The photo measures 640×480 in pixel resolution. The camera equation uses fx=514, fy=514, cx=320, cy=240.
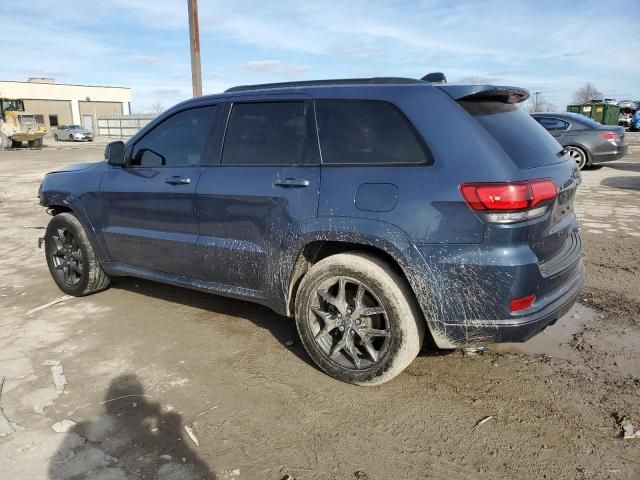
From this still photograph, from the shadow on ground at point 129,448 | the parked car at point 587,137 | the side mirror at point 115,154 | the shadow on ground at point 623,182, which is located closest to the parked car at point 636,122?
the parked car at point 587,137

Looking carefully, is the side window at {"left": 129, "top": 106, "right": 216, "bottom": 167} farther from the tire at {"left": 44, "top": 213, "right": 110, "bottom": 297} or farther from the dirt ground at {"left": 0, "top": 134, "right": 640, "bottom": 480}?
the dirt ground at {"left": 0, "top": 134, "right": 640, "bottom": 480}

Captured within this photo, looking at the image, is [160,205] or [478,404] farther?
[160,205]

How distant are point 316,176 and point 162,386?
1668 mm

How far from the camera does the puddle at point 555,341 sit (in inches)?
146

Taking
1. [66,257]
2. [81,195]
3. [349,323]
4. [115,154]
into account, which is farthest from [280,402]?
[66,257]

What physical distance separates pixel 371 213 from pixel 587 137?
488 inches

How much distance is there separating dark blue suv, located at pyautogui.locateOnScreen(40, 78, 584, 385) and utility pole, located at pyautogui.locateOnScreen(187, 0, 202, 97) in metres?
5.52

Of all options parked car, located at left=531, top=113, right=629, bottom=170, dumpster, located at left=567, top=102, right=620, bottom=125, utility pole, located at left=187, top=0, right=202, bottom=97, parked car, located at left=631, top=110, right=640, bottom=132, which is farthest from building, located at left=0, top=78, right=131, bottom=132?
parked car, located at left=531, top=113, right=629, bottom=170

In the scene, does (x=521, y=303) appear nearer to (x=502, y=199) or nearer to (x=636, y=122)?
(x=502, y=199)

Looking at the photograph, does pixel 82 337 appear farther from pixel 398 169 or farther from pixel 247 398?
pixel 398 169

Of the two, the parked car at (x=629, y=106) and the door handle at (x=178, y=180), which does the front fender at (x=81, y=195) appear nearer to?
the door handle at (x=178, y=180)

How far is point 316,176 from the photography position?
3.22 metres

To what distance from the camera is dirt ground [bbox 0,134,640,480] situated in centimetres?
256

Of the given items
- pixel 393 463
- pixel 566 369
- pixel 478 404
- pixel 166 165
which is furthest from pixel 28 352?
pixel 566 369
